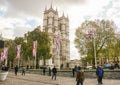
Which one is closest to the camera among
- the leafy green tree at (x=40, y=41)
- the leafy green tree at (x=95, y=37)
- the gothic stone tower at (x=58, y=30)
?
the leafy green tree at (x=95, y=37)

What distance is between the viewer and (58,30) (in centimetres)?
10194

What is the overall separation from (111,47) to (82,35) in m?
7.80

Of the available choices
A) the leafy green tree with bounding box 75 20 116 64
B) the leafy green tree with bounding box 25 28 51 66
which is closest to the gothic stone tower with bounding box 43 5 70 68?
the leafy green tree with bounding box 25 28 51 66

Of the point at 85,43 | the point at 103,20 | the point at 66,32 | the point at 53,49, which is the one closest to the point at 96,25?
the point at 103,20

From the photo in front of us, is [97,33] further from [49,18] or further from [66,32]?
[66,32]

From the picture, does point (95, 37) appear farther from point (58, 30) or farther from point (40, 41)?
point (58, 30)

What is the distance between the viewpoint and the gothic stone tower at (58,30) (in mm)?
97875

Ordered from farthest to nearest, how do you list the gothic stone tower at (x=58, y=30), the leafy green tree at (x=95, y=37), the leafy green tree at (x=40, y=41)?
the gothic stone tower at (x=58, y=30)
the leafy green tree at (x=40, y=41)
the leafy green tree at (x=95, y=37)

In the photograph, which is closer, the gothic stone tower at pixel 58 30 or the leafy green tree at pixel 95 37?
the leafy green tree at pixel 95 37

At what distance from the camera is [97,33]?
49.8 metres

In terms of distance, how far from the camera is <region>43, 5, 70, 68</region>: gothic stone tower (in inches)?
3853

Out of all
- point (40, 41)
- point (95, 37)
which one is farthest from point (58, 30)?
point (95, 37)

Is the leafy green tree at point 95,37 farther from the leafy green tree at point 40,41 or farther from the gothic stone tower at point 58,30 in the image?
the gothic stone tower at point 58,30

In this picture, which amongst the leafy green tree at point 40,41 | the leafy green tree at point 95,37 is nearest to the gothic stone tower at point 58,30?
the leafy green tree at point 40,41
